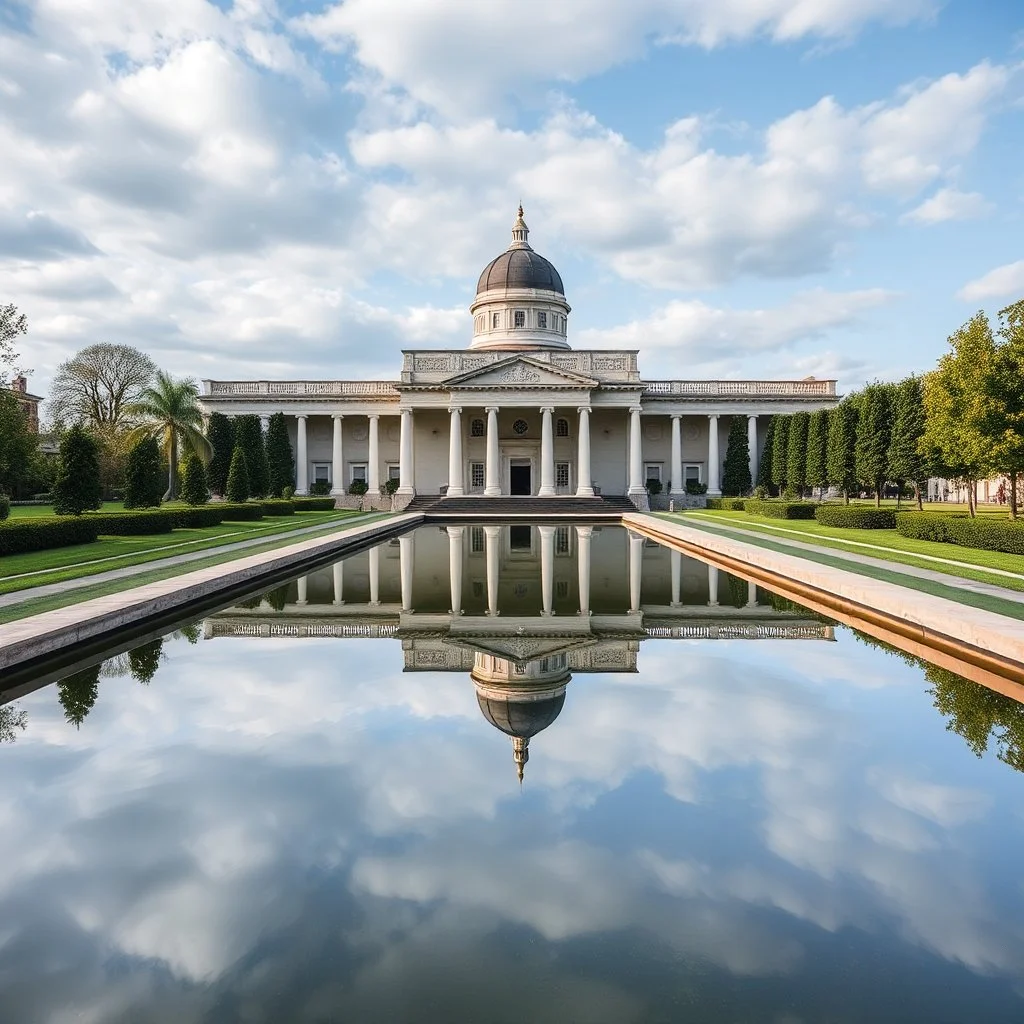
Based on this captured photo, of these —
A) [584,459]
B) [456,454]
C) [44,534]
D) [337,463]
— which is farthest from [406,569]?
[337,463]

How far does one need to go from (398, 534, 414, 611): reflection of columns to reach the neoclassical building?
25.5 m

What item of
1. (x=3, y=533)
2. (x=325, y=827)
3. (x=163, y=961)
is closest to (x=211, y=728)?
(x=325, y=827)

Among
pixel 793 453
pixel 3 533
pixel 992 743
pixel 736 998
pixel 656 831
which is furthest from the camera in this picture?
pixel 793 453

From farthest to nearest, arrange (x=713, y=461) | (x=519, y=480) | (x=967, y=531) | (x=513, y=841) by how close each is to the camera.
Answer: (x=519, y=480), (x=713, y=461), (x=967, y=531), (x=513, y=841)

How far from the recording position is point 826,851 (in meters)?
5.24

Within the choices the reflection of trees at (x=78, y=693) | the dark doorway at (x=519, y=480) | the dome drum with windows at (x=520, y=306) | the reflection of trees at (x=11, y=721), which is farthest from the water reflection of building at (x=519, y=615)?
the dome drum with windows at (x=520, y=306)

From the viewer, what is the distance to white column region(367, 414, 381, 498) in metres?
58.8

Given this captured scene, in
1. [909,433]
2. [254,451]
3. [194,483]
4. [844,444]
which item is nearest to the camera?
[909,433]

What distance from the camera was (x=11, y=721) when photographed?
7977 millimetres

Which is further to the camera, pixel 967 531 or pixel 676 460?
pixel 676 460

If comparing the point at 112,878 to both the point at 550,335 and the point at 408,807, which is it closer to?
the point at 408,807

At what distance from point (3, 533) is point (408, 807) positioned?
19794mm

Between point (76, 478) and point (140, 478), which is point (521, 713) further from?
point (140, 478)

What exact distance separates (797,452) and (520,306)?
2742 centimetres
